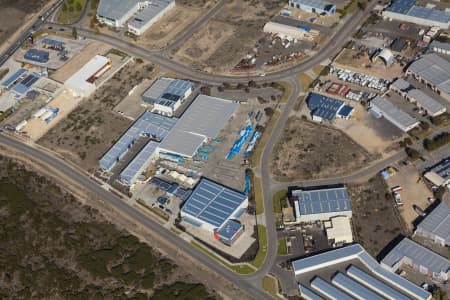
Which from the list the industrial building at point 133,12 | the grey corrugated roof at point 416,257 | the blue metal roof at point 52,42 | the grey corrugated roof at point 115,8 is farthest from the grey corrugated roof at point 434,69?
the blue metal roof at point 52,42

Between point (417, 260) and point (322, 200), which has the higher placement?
point (322, 200)

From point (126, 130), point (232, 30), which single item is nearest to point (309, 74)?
point (232, 30)

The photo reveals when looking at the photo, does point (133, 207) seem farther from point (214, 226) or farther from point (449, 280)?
point (449, 280)

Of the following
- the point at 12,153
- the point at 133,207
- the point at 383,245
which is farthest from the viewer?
the point at 12,153

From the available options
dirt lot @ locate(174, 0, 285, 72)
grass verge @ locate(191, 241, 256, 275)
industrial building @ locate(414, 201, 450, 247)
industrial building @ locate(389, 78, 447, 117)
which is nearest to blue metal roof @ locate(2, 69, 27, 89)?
dirt lot @ locate(174, 0, 285, 72)

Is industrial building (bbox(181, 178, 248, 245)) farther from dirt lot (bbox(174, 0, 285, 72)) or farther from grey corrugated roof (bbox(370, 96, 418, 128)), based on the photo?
dirt lot (bbox(174, 0, 285, 72))

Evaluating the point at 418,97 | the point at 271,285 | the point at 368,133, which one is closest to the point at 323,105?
the point at 368,133

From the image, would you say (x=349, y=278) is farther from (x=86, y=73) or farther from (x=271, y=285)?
(x=86, y=73)
